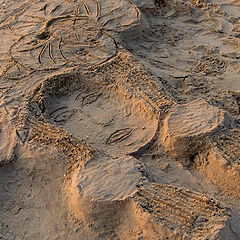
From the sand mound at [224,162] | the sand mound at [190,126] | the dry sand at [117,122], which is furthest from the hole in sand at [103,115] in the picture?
the sand mound at [224,162]

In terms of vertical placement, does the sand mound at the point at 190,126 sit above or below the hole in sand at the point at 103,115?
above

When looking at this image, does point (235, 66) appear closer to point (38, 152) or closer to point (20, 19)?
point (38, 152)

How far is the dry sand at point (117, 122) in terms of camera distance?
7.00ft

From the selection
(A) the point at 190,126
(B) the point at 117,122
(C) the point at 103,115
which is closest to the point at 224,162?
(A) the point at 190,126

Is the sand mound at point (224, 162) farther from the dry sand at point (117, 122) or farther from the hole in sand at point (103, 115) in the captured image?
the hole in sand at point (103, 115)

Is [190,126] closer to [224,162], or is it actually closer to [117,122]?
[224,162]

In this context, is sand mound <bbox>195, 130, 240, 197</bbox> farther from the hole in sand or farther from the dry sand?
the hole in sand

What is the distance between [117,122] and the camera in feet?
9.29

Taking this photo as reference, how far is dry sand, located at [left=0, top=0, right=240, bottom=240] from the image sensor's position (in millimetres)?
2135

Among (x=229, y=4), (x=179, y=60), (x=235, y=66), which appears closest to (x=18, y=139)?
(x=179, y=60)

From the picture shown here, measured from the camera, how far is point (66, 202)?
89.9 inches

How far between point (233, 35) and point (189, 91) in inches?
41.9

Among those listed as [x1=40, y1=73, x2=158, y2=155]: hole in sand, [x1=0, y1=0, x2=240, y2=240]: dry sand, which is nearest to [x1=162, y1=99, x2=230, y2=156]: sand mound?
[x1=0, y1=0, x2=240, y2=240]: dry sand

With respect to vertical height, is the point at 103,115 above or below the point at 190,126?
below
